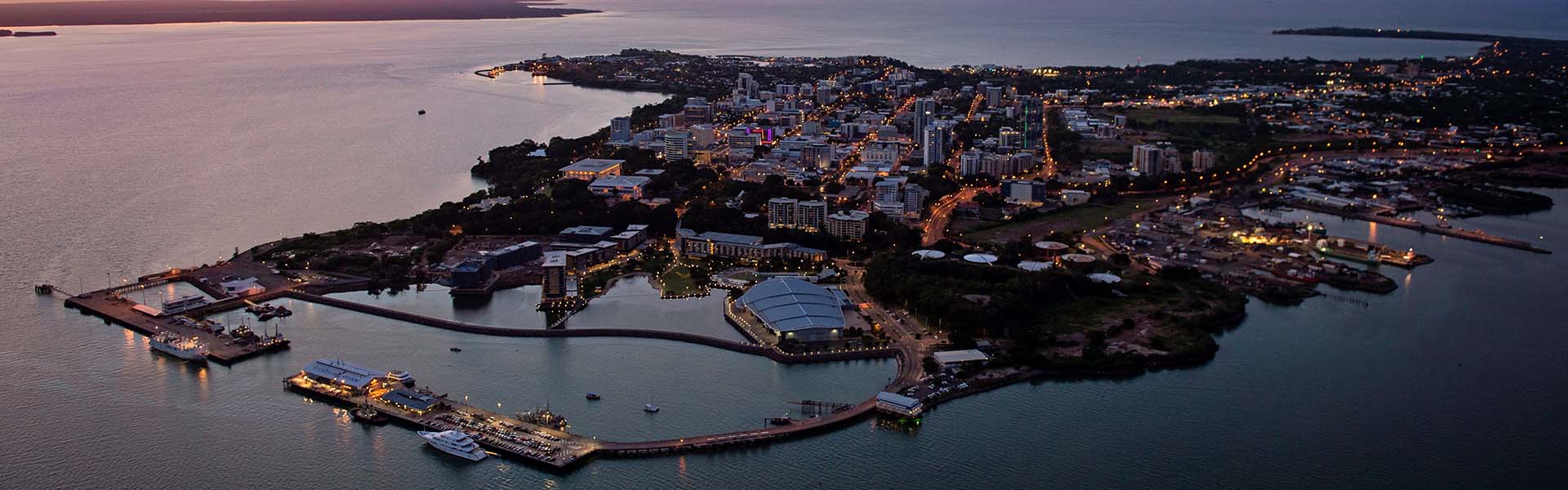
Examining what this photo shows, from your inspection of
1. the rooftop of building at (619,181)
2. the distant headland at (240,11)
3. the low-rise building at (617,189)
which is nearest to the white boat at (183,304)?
the low-rise building at (617,189)

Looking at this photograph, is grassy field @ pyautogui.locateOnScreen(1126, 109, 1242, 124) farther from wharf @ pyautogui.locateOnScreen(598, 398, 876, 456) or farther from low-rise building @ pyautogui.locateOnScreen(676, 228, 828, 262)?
wharf @ pyautogui.locateOnScreen(598, 398, 876, 456)

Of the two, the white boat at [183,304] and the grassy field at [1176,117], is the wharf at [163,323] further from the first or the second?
the grassy field at [1176,117]


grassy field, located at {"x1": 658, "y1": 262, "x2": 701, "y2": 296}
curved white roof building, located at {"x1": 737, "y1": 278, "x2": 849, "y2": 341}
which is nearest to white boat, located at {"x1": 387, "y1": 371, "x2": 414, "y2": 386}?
curved white roof building, located at {"x1": 737, "y1": 278, "x2": 849, "y2": 341}

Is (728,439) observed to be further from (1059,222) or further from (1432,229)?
(1432,229)

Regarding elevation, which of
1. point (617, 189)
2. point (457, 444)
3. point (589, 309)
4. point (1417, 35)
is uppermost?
point (1417, 35)

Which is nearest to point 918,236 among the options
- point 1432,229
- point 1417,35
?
point 1432,229
